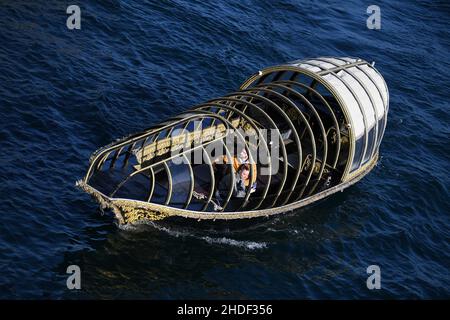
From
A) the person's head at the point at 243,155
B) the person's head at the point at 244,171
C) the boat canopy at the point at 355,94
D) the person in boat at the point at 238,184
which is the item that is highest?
the boat canopy at the point at 355,94

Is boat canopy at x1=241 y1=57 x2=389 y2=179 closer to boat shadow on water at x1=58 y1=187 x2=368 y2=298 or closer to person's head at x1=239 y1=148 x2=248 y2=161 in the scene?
boat shadow on water at x1=58 y1=187 x2=368 y2=298

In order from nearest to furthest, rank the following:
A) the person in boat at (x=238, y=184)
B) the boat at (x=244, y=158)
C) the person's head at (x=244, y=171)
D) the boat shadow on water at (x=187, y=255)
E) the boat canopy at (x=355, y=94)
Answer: the boat shadow on water at (x=187, y=255)
the boat at (x=244, y=158)
the person in boat at (x=238, y=184)
the person's head at (x=244, y=171)
the boat canopy at (x=355, y=94)

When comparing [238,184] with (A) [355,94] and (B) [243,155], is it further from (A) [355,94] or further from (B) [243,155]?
(A) [355,94]

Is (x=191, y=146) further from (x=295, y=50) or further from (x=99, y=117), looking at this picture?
(x=295, y=50)

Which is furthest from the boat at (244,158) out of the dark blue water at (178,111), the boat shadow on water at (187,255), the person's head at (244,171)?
the dark blue water at (178,111)

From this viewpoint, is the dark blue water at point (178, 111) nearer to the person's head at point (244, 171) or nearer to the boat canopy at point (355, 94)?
the person's head at point (244, 171)

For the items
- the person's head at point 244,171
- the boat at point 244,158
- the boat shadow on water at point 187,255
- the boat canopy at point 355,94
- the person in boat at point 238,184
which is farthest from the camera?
the boat canopy at point 355,94
